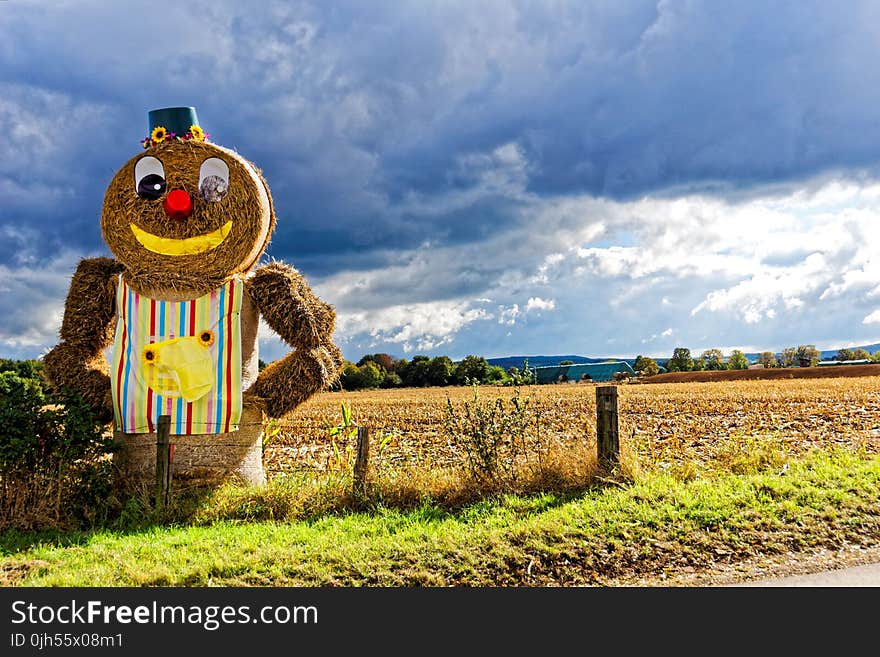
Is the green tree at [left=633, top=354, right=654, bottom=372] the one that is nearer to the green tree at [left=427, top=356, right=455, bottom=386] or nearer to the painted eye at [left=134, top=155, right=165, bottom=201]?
the green tree at [left=427, top=356, right=455, bottom=386]

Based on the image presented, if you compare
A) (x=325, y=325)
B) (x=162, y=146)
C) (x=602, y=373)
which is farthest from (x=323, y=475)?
(x=602, y=373)

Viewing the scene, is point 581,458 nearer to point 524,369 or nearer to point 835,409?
point 524,369

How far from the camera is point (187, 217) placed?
783 cm

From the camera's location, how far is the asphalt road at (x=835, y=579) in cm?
515

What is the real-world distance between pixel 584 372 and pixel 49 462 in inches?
1999

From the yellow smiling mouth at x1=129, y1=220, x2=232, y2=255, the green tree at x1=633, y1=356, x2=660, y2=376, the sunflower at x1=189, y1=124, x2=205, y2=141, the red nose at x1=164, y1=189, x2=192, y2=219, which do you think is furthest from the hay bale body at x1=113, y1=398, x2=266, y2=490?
the green tree at x1=633, y1=356, x2=660, y2=376

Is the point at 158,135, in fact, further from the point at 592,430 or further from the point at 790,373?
the point at 790,373

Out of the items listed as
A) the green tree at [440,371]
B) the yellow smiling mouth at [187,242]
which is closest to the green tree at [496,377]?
the yellow smiling mouth at [187,242]

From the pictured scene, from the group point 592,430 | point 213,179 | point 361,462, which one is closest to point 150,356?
point 213,179

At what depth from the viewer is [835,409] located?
17.6 m

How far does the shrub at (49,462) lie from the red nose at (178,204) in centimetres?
245

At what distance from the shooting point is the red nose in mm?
7699

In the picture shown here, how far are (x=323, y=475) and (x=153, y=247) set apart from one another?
11.0ft

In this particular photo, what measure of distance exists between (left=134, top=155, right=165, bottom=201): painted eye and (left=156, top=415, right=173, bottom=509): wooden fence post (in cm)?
257
